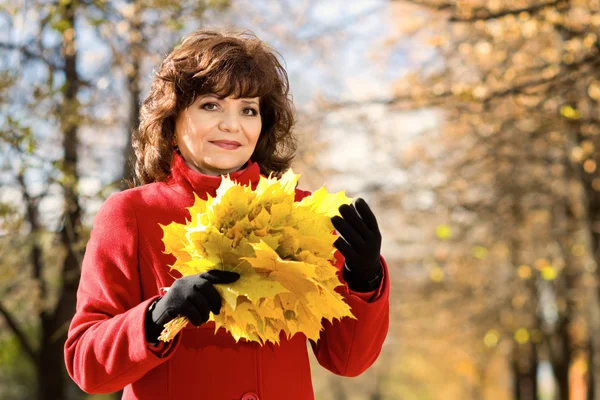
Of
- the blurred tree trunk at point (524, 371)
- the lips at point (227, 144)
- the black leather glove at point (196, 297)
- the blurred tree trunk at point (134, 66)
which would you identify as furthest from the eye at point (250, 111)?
the blurred tree trunk at point (524, 371)

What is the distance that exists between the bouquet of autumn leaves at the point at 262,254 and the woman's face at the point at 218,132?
0.37 m

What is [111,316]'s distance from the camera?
236cm

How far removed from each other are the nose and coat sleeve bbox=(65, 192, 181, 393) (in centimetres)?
36

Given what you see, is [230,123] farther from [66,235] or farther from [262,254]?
[66,235]

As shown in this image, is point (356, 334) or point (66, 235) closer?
point (356, 334)

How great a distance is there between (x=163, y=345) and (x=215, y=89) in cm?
78

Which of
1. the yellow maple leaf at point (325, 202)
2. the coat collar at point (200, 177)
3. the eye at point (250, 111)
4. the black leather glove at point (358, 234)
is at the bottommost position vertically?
the black leather glove at point (358, 234)

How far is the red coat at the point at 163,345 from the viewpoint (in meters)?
2.27

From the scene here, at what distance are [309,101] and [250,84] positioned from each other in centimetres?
714

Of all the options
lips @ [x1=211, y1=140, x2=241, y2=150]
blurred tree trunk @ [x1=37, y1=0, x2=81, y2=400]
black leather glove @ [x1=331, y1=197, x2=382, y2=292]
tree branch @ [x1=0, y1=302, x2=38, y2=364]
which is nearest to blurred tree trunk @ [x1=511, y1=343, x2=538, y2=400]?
blurred tree trunk @ [x1=37, y1=0, x2=81, y2=400]

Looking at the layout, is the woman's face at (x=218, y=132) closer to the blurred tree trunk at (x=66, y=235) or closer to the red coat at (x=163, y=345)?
the red coat at (x=163, y=345)

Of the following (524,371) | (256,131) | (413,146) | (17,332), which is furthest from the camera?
(524,371)

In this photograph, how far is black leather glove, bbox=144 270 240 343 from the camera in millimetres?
2043

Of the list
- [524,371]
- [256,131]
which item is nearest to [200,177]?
[256,131]
